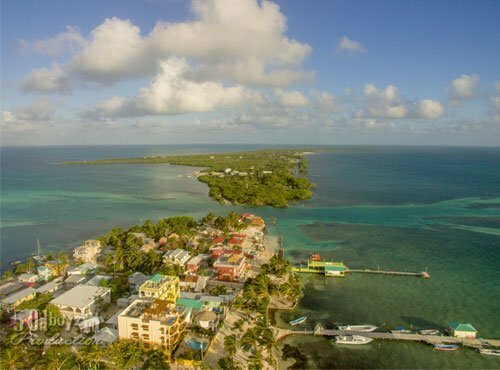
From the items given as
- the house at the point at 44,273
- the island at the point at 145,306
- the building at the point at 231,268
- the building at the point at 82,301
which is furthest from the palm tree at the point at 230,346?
the house at the point at 44,273

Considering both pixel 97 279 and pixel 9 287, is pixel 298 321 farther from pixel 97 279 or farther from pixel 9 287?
pixel 9 287

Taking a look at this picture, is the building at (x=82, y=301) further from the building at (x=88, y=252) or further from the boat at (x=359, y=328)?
the boat at (x=359, y=328)

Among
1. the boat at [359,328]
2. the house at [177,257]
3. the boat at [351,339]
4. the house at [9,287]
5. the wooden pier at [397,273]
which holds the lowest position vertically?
the boat at [351,339]

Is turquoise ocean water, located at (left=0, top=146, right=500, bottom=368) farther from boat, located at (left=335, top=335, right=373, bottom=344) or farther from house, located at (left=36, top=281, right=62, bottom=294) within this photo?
house, located at (left=36, top=281, right=62, bottom=294)

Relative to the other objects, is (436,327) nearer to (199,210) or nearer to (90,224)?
(199,210)

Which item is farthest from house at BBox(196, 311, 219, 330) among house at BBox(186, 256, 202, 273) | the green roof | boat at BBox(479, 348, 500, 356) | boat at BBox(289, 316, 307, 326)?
boat at BBox(479, 348, 500, 356)

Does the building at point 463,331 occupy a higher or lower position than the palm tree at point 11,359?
lower
